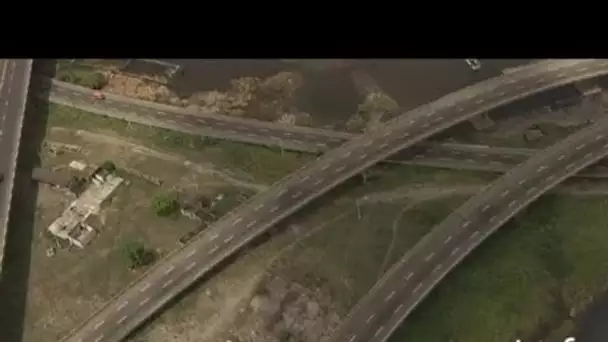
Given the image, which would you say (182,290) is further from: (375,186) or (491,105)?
(491,105)

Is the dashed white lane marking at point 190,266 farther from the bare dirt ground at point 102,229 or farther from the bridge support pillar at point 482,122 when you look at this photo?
the bridge support pillar at point 482,122

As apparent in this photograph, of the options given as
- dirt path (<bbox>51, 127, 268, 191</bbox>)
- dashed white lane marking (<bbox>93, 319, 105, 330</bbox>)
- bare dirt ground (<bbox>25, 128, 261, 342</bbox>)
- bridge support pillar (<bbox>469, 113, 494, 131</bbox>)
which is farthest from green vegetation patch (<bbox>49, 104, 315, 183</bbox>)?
dashed white lane marking (<bbox>93, 319, 105, 330</bbox>)

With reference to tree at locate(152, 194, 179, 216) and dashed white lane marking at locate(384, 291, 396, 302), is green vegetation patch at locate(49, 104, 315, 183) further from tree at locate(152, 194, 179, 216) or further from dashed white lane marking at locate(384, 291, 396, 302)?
dashed white lane marking at locate(384, 291, 396, 302)

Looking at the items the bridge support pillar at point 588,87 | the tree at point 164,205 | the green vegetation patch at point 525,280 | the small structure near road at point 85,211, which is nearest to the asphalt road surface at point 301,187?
the bridge support pillar at point 588,87

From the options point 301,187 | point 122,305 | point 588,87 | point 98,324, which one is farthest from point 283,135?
point 588,87

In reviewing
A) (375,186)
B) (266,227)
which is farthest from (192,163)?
(375,186)
